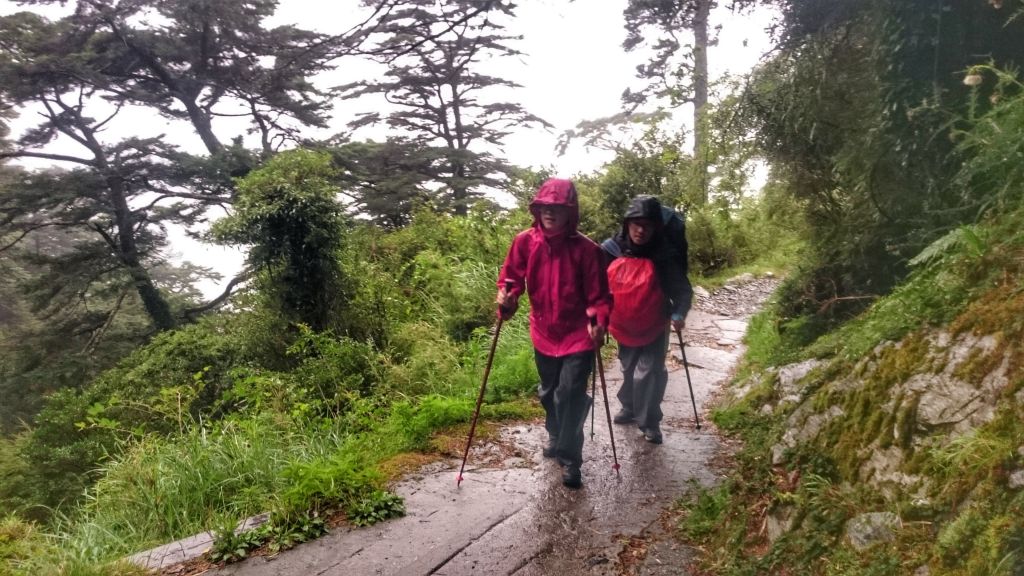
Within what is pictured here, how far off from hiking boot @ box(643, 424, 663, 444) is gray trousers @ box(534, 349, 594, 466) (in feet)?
2.96

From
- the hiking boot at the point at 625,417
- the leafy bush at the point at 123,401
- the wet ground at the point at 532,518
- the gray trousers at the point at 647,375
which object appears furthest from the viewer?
the leafy bush at the point at 123,401

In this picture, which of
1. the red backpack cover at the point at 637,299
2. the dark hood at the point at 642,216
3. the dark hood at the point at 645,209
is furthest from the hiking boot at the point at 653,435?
the dark hood at the point at 645,209

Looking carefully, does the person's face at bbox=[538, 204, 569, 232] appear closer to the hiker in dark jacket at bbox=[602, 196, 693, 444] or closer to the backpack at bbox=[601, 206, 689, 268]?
the hiker in dark jacket at bbox=[602, 196, 693, 444]

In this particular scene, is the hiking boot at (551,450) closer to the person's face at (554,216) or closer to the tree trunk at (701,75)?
the person's face at (554,216)

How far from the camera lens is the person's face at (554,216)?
350 cm

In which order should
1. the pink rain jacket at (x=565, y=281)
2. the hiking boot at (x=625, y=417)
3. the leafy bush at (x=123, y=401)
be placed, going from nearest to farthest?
the pink rain jacket at (x=565, y=281)
the hiking boot at (x=625, y=417)
the leafy bush at (x=123, y=401)

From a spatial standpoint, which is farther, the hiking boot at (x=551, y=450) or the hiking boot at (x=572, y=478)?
the hiking boot at (x=551, y=450)

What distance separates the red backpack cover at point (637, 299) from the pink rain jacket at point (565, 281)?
0.52m

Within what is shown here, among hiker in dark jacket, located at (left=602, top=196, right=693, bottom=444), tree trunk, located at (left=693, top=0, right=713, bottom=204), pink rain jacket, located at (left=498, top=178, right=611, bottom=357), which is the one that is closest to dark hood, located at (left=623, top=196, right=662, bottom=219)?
hiker in dark jacket, located at (left=602, top=196, right=693, bottom=444)

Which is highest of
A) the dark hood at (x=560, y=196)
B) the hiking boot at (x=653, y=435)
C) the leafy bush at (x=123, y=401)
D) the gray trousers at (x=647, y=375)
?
the dark hood at (x=560, y=196)

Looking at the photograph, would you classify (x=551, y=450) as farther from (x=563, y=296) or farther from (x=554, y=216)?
(x=554, y=216)

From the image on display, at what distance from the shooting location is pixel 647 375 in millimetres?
4371

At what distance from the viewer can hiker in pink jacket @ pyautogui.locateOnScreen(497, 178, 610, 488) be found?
3549 mm

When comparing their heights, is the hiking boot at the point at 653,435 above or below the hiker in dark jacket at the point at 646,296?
below
